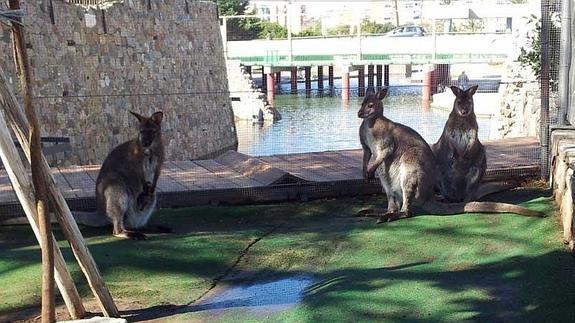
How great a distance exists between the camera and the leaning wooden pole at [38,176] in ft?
13.3

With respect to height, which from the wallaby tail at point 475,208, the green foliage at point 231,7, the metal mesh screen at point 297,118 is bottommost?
the wallaby tail at point 475,208

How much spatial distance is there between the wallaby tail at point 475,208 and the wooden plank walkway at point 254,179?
123 cm

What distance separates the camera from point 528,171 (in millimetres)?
8141

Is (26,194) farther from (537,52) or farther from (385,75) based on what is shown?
(385,75)

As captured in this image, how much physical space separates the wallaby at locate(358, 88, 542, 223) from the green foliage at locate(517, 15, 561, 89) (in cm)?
182

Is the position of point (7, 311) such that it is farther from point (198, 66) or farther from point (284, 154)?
point (198, 66)

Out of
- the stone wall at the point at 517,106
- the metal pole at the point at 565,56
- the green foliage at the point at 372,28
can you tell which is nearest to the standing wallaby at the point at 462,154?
the metal pole at the point at 565,56

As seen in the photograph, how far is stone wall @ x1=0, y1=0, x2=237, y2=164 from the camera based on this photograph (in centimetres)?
1447

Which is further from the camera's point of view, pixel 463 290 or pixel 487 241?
pixel 487 241

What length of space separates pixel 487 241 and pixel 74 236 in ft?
9.98

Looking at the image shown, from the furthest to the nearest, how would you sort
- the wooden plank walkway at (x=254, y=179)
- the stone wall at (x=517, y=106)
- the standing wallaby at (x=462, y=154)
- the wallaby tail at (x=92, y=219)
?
the stone wall at (x=517, y=106)
the wooden plank walkway at (x=254, y=179)
the standing wallaby at (x=462, y=154)
the wallaby tail at (x=92, y=219)

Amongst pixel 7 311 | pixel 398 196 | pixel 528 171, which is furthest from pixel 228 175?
pixel 7 311

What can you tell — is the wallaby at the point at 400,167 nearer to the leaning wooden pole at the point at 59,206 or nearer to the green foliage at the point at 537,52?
the green foliage at the point at 537,52

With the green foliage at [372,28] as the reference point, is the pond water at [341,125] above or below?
below
